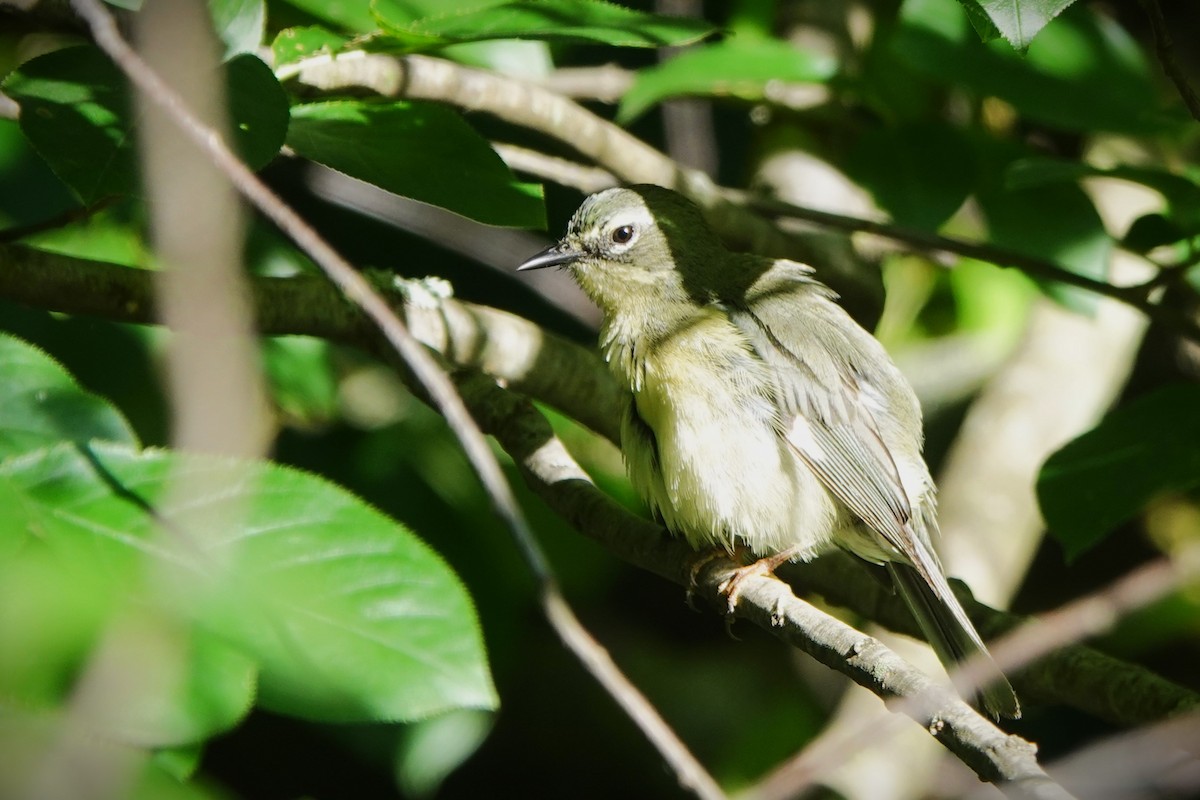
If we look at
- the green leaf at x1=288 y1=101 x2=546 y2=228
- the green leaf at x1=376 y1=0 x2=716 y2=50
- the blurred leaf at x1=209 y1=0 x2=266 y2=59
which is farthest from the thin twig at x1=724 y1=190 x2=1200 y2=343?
the blurred leaf at x1=209 y1=0 x2=266 y2=59

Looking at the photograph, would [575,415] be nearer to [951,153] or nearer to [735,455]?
[735,455]

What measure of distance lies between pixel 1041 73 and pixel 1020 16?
6.66 feet

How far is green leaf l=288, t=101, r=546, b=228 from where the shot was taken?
301 cm

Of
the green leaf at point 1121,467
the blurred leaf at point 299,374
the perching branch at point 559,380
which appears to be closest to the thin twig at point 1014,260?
the green leaf at point 1121,467

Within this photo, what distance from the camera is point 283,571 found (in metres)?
2.03

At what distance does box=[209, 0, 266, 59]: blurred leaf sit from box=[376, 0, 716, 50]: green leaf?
0.30 m

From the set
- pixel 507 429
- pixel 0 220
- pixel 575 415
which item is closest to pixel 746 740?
pixel 575 415

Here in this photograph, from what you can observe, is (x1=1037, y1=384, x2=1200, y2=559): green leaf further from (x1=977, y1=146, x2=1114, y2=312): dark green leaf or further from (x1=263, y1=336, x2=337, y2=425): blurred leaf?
(x1=263, y1=336, x2=337, y2=425): blurred leaf

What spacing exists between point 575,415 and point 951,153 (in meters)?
1.61

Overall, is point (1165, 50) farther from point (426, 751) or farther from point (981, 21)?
point (426, 751)

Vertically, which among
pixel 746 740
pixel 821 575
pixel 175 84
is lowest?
pixel 746 740

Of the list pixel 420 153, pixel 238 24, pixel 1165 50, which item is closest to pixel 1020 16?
pixel 1165 50

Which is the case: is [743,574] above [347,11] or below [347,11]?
below

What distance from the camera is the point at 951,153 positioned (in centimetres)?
438
